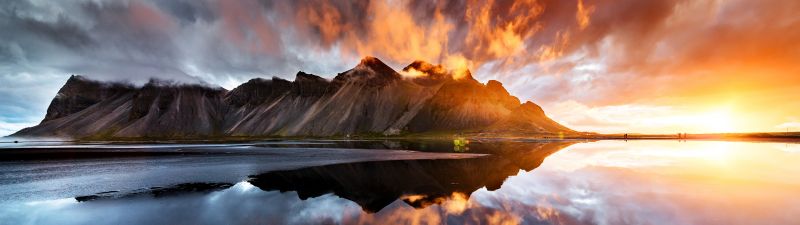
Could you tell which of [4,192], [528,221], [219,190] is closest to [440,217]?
[528,221]

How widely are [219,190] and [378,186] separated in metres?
11.9

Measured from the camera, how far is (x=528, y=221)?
17.2 meters

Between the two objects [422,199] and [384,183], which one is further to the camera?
[384,183]

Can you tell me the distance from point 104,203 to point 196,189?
5773 mm

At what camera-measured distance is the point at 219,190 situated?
26672 millimetres

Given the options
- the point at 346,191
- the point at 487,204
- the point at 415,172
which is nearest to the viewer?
the point at 487,204

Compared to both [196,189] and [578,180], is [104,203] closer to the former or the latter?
[196,189]

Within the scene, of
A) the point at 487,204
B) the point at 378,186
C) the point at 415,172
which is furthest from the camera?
the point at 415,172

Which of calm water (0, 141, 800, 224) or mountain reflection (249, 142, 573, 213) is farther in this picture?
mountain reflection (249, 142, 573, 213)

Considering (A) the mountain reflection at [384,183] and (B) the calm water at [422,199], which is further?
(A) the mountain reflection at [384,183]

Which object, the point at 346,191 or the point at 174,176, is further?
the point at 174,176

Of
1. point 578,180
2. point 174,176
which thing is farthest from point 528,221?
point 174,176

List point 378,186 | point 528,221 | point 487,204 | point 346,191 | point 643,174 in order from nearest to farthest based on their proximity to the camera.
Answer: point 528,221 → point 487,204 → point 346,191 → point 378,186 → point 643,174

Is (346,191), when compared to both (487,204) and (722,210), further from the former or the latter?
(722,210)
